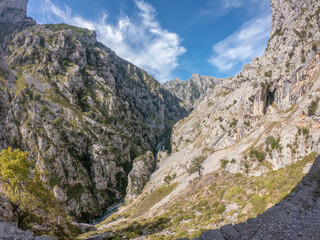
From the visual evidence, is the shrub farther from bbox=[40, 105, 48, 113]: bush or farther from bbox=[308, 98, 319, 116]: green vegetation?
bbox=[40, 105, 48, 113]: bush

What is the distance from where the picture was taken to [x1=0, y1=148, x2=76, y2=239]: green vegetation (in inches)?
772

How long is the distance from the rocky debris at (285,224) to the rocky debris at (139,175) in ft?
319

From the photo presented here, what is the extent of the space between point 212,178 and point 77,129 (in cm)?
11402

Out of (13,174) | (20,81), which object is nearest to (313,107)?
(13,174)

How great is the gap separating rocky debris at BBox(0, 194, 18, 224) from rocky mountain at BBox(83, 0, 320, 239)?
2137 centimetres

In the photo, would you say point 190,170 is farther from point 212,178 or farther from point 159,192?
point 212,178

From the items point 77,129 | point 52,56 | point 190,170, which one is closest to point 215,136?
point 190,170

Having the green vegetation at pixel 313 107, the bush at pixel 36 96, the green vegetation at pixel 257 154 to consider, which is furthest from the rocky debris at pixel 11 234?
the bush at pixel 36 96

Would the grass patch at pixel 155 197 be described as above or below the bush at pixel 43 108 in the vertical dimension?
below

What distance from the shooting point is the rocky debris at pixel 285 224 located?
16484 mm

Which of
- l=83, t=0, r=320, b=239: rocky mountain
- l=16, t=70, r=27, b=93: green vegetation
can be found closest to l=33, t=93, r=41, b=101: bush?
l=16, t=70, r=27, b=93: green vegetation

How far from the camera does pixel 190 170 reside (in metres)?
80.5

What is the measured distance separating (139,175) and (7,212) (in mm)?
101090

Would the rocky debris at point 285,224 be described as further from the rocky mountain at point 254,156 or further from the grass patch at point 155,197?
the grass patch at point 155,197
